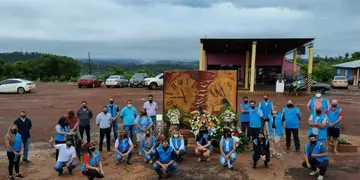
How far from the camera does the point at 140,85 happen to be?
3184cm

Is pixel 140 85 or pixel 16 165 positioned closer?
pixel 16 165

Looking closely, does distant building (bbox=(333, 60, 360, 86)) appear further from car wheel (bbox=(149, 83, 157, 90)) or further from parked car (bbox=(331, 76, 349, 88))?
car wheel (bbox=(149, 83, 157, 90))

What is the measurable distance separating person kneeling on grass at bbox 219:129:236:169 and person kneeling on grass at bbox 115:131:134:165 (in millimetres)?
2349

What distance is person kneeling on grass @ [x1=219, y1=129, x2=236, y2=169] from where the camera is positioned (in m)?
8.12

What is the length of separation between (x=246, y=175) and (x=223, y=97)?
3552 mm

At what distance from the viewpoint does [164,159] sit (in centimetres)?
773

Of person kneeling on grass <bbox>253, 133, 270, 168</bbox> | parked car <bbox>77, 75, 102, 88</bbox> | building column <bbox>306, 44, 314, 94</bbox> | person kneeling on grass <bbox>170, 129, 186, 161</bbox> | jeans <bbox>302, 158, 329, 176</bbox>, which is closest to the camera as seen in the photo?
jeans <bbox>302, 158, 329, 176</bbox>

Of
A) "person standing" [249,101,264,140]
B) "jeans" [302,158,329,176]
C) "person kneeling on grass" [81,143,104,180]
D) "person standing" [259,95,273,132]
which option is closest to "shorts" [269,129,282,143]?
"person standing" [249,101,264,140]

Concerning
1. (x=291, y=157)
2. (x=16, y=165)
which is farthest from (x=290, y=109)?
(x=16, y=165)

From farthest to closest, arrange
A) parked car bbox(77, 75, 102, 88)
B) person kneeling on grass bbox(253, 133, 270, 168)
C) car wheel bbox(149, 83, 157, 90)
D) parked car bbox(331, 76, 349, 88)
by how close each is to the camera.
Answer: parked car bbox(331, 76, 349, 88) < parked car bbox(77, 75, 102, 88) < car wheel bbox(149, 83, 157, 90) < person kneeling on grass bbox(253, 133, 270, 168)

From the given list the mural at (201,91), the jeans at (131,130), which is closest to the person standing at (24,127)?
the jeans at (131,130)

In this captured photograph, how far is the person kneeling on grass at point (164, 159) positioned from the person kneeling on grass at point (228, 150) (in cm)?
126

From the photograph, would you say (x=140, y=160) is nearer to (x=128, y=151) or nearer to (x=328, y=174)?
(x=128, y=151)

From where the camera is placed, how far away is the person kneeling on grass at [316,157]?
7449mm
